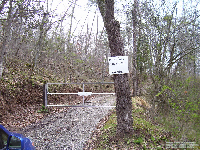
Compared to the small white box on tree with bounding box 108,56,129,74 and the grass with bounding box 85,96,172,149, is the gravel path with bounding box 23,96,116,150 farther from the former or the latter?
the small white box on tree with bounding box 108,56,129,74

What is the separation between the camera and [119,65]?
15.6 ft

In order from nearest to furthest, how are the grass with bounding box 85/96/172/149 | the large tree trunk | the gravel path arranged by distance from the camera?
the grass with bounding box 85/96/172/149
the large tree trunk
the gravel path

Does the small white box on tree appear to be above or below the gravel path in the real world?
above

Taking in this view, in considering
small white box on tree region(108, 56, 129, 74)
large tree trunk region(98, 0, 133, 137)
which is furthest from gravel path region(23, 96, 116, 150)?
small white box on tree region(108, 56, 129, 74)

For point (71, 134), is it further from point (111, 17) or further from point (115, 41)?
point (111, 17)

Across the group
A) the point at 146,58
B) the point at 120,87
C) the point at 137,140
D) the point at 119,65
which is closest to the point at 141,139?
the point at 137,140

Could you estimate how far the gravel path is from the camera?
5051mm

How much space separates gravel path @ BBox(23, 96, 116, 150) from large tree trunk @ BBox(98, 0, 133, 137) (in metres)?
1.36

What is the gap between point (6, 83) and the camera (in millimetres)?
8344

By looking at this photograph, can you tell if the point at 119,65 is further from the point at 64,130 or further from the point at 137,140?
the point at 64,130

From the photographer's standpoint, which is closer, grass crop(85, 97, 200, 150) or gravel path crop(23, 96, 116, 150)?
grass crop(85, 97, 200, 150)

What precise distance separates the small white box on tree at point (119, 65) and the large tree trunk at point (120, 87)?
0.36 feet

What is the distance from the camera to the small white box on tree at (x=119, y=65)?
15.5ft

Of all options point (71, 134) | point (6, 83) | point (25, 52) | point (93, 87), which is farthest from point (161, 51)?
point (25, 52)
